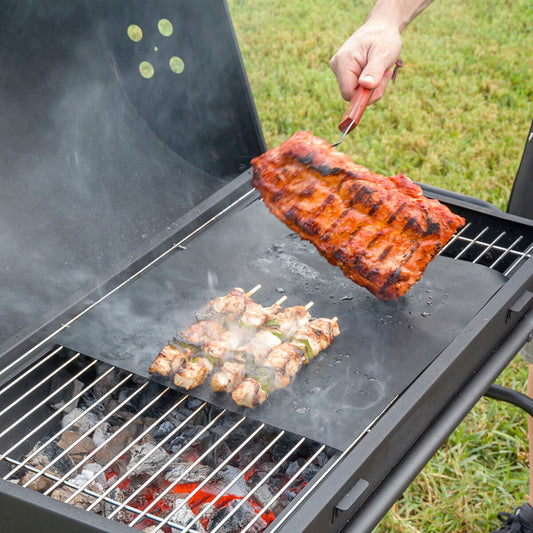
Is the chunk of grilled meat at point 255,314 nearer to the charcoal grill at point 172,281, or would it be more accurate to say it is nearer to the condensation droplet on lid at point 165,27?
the charcoal grill at point 172,281

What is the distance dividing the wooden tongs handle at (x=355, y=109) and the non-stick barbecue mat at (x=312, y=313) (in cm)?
54

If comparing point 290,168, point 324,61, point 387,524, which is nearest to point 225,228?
point 290,168

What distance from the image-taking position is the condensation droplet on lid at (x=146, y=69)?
2.95 m

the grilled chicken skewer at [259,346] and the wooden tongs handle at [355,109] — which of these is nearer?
the grilled chicken skewer at [259,346]

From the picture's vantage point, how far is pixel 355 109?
251cm

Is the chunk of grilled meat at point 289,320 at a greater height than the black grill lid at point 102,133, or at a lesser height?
lesser

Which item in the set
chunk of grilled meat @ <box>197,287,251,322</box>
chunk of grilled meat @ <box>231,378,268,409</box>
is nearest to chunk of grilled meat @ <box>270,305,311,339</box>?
chunk of grilled meat @ <box>197,287,251,322</box>

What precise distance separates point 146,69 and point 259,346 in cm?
133

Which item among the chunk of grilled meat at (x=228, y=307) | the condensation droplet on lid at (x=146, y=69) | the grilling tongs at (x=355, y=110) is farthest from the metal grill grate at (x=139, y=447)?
the condensation droplet on lid at (x=146, y=69)

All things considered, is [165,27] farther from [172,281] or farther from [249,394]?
[249,394]

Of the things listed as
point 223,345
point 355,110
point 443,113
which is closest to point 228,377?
point 223,345

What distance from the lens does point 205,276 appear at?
8.65 ft

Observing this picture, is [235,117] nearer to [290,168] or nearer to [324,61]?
[290,168]

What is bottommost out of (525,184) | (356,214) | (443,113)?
(443,113)
